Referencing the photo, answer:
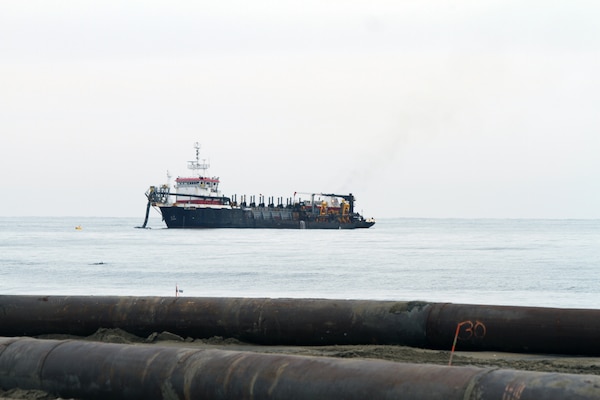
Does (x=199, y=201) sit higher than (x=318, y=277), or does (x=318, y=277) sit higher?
(x=199, y=201)

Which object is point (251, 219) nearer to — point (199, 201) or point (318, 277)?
point (199, 201)

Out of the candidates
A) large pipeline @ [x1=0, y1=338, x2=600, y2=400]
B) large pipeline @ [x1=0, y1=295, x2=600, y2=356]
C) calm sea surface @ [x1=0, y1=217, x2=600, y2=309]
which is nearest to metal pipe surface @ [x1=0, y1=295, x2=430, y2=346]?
large pipeline @ [x1=0, y1=295, x2=600, y2=356]

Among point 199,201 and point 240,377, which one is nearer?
point 240,377

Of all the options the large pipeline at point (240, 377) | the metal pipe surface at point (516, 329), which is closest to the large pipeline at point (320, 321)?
the metal pipe surface at point (516, 329)

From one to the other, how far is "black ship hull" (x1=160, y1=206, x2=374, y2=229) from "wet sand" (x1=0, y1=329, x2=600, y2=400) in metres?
87.1

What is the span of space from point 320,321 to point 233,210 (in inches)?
3612

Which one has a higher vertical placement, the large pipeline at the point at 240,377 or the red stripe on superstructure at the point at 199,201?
the red stripe on superstructure at the point at 199,201

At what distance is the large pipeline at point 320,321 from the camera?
7.40m

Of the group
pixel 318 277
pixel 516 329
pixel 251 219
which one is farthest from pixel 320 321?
pixel 251 219

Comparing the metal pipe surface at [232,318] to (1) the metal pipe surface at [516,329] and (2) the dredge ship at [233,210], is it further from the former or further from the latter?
(2) the dredge ship at [233,210]

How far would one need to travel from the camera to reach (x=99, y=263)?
4438cm

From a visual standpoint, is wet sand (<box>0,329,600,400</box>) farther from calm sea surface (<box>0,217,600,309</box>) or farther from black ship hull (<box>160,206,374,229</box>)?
black ship hull (<box>160,206,374,229</box>)

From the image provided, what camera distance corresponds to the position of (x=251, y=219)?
102562 millimetres

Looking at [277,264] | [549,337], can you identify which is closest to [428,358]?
[549,337]
